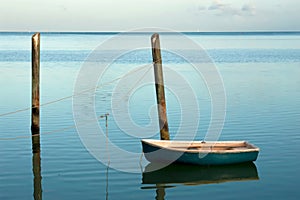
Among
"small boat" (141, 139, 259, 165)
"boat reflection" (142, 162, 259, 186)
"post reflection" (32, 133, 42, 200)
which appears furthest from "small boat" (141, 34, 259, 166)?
"post reflection" (32, 133, 42, 200)

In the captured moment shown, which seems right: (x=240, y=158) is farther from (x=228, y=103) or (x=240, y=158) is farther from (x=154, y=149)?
(x=228, y=103)

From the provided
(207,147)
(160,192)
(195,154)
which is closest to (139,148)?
(207,147)

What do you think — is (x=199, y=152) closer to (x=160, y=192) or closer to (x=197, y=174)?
(x=197, y=174)

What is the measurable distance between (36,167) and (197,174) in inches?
241

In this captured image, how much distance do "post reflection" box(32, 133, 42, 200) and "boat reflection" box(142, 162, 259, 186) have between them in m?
3.58

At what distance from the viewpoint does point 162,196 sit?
14289 millimetres

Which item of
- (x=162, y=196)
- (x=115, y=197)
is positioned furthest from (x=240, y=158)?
(x=115, y=197)

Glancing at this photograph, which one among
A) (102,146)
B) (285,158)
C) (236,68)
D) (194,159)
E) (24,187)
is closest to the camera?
(24,187)

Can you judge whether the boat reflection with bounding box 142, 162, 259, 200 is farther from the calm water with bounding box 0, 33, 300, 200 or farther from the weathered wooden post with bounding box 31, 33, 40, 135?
the weathered wooden post with bounding box 31, 33, 40, 135

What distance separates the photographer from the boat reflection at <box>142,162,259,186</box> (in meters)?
Result: 15.7

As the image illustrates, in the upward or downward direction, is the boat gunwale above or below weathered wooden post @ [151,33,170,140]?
below

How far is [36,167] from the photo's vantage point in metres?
17.0

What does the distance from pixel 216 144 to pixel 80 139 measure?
6.81 metres

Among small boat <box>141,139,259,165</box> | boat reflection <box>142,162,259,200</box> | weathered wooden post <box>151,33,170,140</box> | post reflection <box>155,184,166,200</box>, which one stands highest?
weathered wooden post <box>151,33,170,140</box>
